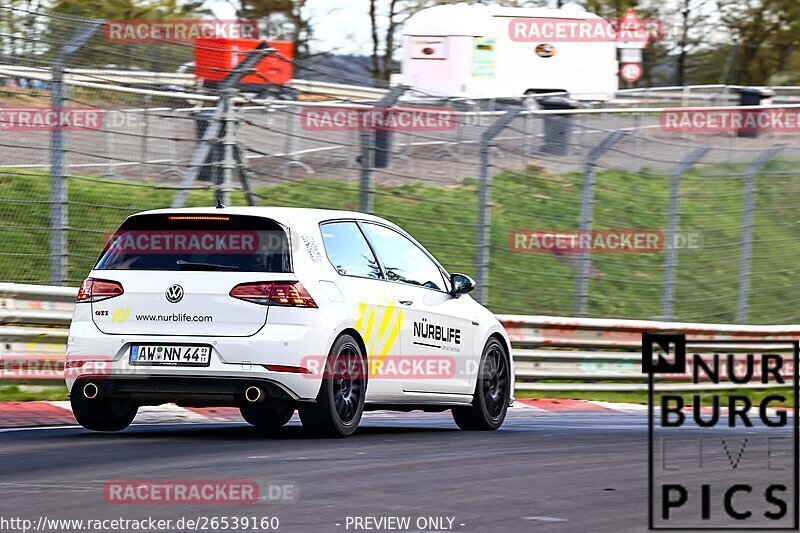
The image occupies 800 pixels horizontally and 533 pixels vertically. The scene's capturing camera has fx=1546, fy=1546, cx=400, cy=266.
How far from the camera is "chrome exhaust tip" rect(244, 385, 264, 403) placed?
29.1 feet

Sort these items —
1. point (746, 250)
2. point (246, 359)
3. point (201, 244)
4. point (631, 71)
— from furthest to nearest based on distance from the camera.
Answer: point (631, 71)
point (746, 250)
point (201, 244)
point (246, 359)

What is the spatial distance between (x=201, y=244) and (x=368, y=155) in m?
5.68

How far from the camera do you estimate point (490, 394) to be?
1104cm

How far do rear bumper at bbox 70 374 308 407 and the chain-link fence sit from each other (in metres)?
3.83

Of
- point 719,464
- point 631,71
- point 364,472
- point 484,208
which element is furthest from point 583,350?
point 631,71

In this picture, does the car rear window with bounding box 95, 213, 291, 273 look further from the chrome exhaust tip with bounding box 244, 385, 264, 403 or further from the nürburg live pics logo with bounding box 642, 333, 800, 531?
the nürburg live pics logo with bounding box 642, 333, 800, 531

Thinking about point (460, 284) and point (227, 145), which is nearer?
point (460, 284)

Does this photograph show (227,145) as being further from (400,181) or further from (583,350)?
(583,350)

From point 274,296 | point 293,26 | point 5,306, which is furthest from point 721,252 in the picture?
point 293,26

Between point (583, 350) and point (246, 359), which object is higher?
A: point (246, 359)

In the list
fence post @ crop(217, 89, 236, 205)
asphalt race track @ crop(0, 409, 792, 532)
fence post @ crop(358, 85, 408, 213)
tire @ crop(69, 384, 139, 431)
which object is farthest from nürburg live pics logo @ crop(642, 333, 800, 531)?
fence post @ crop(217, 89, 236, 205)

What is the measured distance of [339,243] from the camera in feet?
31.6

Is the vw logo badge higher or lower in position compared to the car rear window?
lower

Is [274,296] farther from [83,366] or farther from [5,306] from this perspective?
[5,306]
